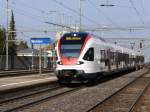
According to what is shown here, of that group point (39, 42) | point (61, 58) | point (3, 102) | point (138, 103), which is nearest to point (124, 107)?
point (138, 103)

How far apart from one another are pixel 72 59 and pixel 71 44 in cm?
100

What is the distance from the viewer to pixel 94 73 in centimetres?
2562

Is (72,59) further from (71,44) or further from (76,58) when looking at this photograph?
(71,44)

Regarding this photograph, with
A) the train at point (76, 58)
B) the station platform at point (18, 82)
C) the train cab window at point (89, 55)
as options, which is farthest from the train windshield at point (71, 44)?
the station platform at point (18, 82)

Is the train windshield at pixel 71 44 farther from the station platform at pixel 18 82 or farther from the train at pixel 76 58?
the station platform at pixel 18 82

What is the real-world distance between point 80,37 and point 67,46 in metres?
0.96

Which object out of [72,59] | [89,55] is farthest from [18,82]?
[89,55]

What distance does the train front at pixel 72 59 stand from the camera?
2411 centimetres

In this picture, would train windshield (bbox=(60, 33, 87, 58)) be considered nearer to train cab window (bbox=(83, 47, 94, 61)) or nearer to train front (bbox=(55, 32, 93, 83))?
train front (bbox=(55, 32, 93, 83))

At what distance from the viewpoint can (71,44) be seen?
2469cm

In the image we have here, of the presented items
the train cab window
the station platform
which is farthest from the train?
the station platform

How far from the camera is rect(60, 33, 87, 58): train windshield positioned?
2431 cm

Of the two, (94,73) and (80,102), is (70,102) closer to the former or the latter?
(80,102)

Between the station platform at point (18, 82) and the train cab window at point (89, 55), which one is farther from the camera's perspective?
the train cab window at point (89, 55)
